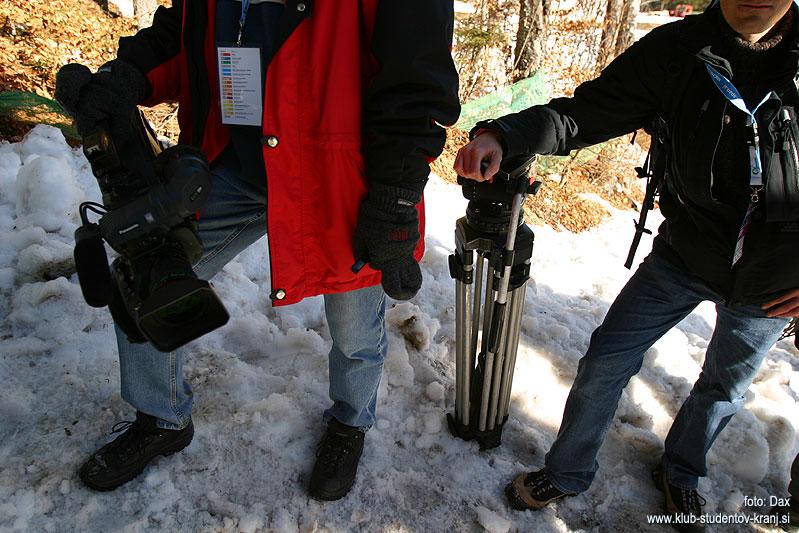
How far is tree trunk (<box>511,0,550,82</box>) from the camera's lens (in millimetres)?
6473

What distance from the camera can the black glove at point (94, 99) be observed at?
1.65m

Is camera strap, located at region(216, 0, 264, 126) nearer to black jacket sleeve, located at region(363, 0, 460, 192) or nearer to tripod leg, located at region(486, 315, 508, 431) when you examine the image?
black jacket sleeve, located at region(363, 0, 460, 192)

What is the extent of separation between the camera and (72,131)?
4.14 m

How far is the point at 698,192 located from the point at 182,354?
2175 mm

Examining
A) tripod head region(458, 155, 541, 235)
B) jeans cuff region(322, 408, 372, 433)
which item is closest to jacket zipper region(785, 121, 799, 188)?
tripod head region(458, 155, 541, 235)

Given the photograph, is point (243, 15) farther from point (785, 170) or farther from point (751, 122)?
point (785, 170)

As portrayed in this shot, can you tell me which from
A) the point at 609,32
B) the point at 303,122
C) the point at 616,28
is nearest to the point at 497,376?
the point at 303,122

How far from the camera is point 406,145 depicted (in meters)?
1.67

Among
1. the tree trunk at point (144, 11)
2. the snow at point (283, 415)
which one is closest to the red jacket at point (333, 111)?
the snow at point (283, 415)

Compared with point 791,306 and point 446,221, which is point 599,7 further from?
point 791,306

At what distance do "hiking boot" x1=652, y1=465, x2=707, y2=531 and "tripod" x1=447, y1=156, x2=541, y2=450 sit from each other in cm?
88

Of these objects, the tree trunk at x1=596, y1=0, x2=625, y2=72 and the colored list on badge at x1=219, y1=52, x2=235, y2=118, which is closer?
the colored list on badge at x1=219, y1=52, x2=235, y2=118

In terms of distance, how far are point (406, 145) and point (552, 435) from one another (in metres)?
2.08

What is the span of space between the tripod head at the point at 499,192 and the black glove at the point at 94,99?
48.9 inches
